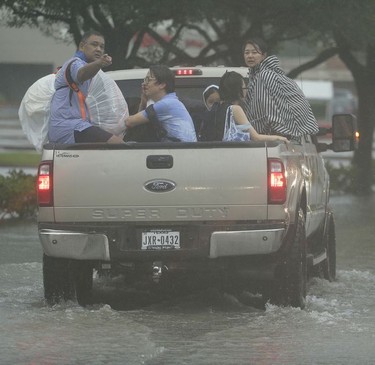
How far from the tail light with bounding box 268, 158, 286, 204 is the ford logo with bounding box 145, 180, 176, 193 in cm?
70

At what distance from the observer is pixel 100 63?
33.4ft

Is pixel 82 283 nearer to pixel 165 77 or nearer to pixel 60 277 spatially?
pixel 60 277

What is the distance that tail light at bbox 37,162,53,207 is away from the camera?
976 centimetres

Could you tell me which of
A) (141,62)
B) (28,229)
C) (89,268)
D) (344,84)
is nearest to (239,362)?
(89,268)

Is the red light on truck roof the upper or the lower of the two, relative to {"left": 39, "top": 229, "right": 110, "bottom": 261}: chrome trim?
upper

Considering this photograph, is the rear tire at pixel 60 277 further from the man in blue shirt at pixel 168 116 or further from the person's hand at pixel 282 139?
the person's hand at pixel 282 139

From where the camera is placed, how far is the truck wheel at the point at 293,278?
10109 millimetres

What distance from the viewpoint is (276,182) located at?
9.67 m

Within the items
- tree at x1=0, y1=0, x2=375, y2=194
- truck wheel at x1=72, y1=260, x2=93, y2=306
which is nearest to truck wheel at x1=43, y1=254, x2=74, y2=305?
truck wheel at x1=72, y1=260, x2=93, y2=306

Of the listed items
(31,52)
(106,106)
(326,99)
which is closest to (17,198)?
(106,106)

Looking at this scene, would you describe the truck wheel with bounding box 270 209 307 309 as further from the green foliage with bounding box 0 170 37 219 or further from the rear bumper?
the green foliage with bounding box 0 170 37 219

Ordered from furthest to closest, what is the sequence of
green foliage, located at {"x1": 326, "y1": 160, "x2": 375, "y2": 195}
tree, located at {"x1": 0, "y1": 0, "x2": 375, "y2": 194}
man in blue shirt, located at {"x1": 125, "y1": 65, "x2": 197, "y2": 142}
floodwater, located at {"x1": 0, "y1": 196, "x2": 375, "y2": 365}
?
1. green foliage, located at {"x1": 326, "y1": 160, "x2": 375, "y2": 195}
2. tree, located at {"x1": 0, "y1": 0, "x2": 375, "y2": 194}
3. man in blue shirt, located at {"x1": 125, "y1": 65, "x2": 197, "y2": 142}
4. floodwater, located at {"x1": 0, "y1": 196, "x2": 375, "y2": 365}

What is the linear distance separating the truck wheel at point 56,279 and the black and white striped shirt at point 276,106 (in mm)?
2045

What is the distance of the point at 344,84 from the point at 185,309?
6667cm
